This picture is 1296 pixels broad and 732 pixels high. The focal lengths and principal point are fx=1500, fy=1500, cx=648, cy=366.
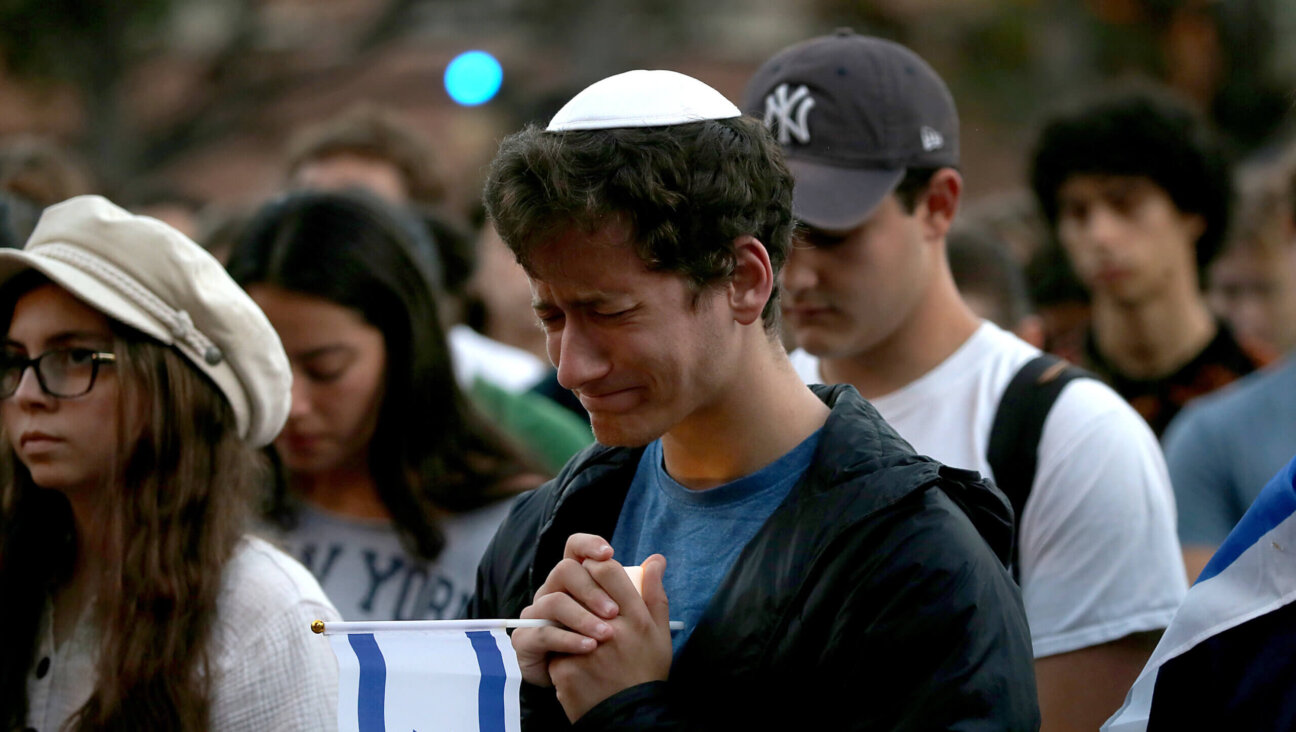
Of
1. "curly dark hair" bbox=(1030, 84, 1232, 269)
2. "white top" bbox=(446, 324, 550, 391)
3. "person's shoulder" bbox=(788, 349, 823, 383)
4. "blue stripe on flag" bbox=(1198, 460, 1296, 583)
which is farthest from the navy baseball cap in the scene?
"curly dark hair" bbox=(1030, 84, 1232, 269)

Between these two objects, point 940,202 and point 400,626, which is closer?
point 400,626

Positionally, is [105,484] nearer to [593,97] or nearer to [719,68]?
[593,97]

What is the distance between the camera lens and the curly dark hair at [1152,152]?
17.1 ft

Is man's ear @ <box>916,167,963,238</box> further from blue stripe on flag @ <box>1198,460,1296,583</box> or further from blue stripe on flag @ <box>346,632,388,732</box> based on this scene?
blue stripe on flag @ <box>346,632,388,732</box>

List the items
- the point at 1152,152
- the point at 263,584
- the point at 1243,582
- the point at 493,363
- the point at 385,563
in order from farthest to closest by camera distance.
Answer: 1. the point at 493,363
2. the point at 1152,152
3. the point at 385,563
4. the point at 263,584
5. the point at 1243,582

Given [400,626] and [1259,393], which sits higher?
[400,626]

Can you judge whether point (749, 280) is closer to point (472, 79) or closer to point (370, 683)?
point (370, 683)

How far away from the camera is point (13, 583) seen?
301 cm

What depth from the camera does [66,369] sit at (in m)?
2.87

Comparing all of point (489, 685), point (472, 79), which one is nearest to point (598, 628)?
point (489, 685)

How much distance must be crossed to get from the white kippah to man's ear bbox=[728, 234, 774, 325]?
20 centimetres

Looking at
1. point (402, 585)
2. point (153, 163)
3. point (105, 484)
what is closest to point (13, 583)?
point (105, 484)

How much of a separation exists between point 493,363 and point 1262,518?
11.7ft

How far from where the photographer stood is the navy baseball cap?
3.19 m
